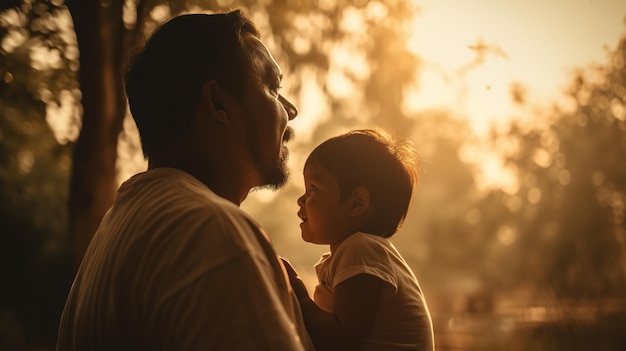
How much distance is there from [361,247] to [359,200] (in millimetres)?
194

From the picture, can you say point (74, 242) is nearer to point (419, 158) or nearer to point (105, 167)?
point (105, 167)

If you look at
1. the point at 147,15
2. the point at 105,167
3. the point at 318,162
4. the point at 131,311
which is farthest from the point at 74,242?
the point at 131,311

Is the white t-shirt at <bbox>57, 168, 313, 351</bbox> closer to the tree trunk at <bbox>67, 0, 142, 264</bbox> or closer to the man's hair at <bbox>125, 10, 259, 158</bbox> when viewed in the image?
the man's hair at <bbox>125, 10, 259, 158</bbox>

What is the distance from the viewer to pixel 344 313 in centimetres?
123

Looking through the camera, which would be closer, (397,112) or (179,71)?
(179,71)

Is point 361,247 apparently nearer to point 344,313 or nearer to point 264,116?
point 344,313

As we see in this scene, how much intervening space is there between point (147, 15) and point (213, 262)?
2.96m

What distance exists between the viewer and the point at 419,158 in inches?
66.2

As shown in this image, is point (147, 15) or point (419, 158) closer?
point (419, 158)

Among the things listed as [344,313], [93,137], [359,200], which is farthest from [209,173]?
[93,137]

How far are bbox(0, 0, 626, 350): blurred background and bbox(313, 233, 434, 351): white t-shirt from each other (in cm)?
25

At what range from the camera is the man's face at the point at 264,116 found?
3.73ft

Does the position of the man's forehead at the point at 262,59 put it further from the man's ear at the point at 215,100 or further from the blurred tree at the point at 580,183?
the blurred tree at the point at 580,183

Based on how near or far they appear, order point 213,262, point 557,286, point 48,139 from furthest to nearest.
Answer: point 557,286, point 48,139, point 213,262
